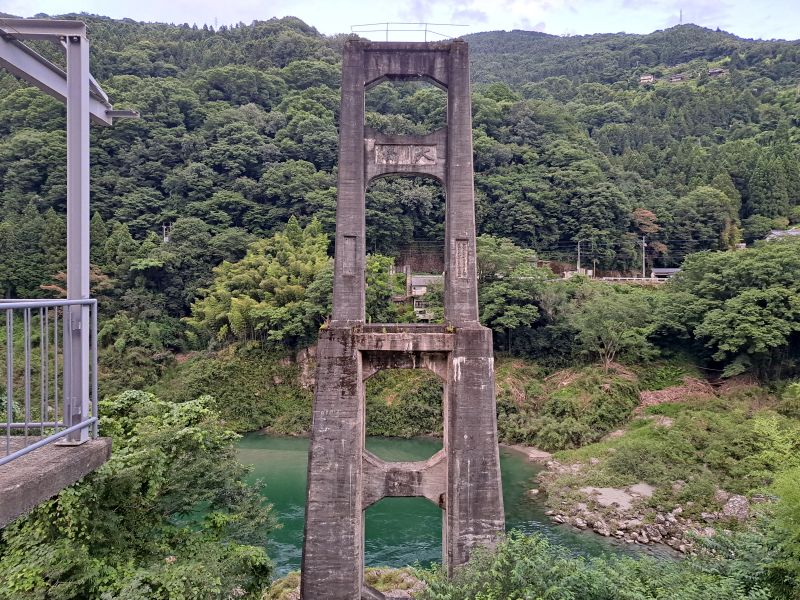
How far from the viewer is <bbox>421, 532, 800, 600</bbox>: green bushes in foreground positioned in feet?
18.7

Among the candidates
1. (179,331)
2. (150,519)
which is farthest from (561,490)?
(179,331)

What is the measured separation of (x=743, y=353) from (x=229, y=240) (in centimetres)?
2240

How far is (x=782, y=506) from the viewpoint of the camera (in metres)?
7.23

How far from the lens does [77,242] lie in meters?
2.60

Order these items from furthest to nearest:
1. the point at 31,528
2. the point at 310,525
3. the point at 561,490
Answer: the point at 561,490
the point at 310,525
the point at 31,528

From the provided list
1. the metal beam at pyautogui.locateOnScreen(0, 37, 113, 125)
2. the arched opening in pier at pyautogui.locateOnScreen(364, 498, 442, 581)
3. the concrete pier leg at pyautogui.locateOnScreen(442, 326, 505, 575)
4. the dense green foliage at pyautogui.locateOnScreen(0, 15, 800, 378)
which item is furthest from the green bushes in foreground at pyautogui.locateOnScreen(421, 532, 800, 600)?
the dense green foliage at pyautogui.locateOnScreen(0, 15, 800, 378)

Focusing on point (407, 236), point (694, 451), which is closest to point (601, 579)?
point (694, 451)

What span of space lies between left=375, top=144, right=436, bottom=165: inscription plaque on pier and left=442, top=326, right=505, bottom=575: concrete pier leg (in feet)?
11.6

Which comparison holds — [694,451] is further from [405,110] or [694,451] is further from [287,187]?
[405,110]

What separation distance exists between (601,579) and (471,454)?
12.7ft

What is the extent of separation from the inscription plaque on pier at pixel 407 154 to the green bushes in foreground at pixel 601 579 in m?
7.10

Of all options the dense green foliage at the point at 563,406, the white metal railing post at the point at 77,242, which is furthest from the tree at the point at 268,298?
the white metal railing post at the point at 77,242

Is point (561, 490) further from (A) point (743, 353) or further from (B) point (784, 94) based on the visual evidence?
(B) point (784, 94)

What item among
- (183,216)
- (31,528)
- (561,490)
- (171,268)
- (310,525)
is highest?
(183,216)
